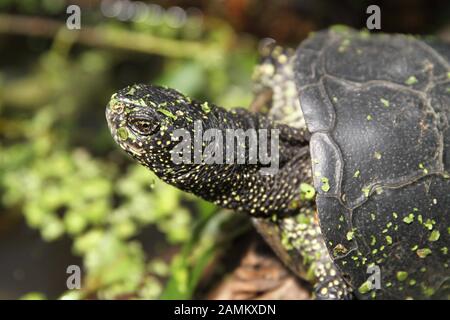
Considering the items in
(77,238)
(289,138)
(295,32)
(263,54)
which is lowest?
(77,238)

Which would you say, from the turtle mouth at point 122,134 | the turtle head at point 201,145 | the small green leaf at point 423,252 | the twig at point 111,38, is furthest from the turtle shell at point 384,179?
the twig at point 111,38

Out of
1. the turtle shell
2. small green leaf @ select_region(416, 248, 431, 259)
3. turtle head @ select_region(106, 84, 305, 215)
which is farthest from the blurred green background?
small green leaf @ select_region(416, 248, 431, 259)

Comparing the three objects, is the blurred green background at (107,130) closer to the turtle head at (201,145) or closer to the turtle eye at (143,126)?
the turtle head at (201,145)

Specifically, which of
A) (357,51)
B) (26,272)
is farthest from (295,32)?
(26,272)

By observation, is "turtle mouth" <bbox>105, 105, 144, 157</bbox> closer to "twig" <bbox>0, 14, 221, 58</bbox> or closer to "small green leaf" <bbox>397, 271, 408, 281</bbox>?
"small green leaf" <bbox>397, 271, 408, 281</bbox>

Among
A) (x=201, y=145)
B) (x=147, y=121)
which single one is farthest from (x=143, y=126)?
(x=201, y=145)

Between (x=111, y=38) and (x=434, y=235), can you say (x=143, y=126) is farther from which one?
(x=111, y=38)

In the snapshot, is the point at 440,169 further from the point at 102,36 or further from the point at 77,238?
the point at 102,36

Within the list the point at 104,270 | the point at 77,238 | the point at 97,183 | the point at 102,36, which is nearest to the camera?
the point at 104,270
